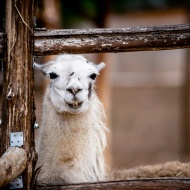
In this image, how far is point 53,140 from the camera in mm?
4223

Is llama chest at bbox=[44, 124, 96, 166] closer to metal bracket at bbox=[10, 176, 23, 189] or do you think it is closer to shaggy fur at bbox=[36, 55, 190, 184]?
shaggy fur at bbox=[36, 55, 190, 184]

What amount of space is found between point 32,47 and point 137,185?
1168mm

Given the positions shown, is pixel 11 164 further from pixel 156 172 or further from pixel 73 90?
pixel 156 172

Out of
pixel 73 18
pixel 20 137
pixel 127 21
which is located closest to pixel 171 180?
pixel 20 137

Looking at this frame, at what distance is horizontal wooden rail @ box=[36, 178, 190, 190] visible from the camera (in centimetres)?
365

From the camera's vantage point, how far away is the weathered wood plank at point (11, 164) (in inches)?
123

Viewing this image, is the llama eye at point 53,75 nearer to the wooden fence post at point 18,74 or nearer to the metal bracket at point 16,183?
the wooden fence post at point 18,74

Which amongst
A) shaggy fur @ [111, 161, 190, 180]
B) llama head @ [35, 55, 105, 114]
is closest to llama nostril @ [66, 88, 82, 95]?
llama head @ [35, 55, 105, 114]

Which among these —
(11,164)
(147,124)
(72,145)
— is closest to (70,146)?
(72,145)

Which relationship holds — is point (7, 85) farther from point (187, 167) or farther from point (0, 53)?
point (187, 167)

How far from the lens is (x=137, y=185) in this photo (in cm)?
367

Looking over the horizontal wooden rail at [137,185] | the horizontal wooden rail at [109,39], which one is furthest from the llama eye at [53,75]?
the horizontal wooden rail at [137,185]

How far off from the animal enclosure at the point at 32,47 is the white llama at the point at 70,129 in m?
0.40

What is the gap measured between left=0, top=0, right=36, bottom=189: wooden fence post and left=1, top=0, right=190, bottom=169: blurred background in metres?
5.13
